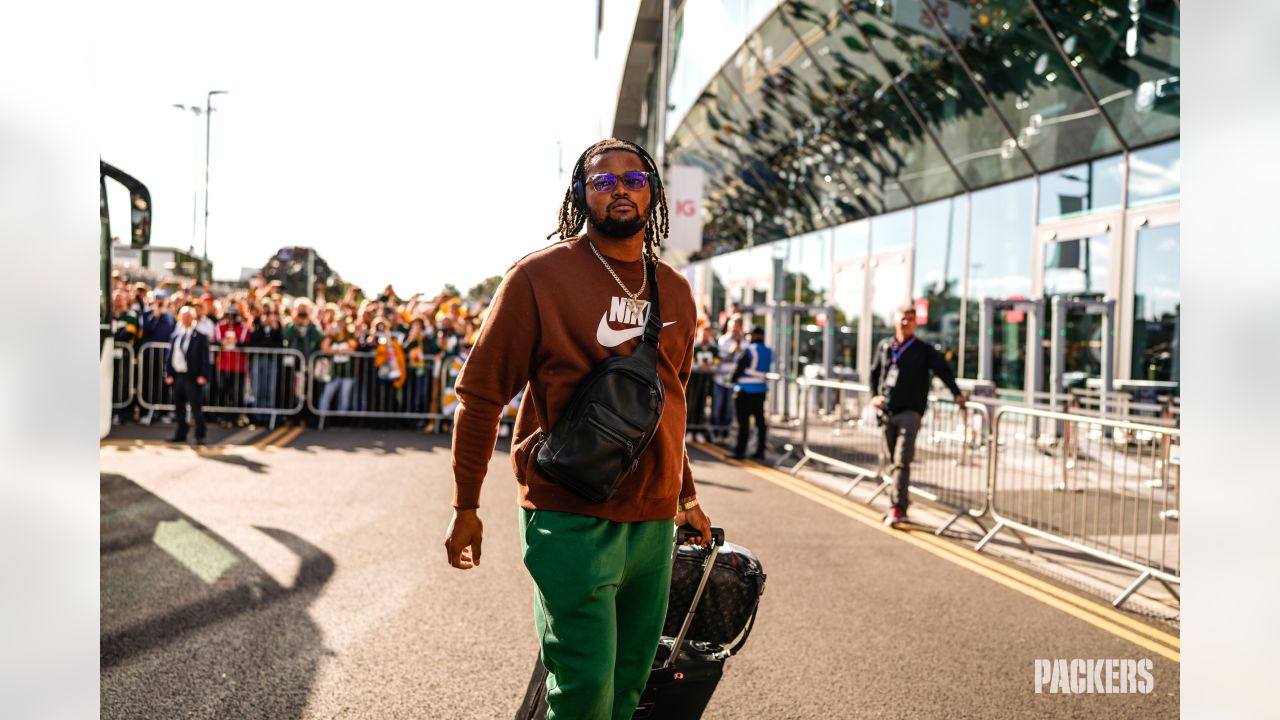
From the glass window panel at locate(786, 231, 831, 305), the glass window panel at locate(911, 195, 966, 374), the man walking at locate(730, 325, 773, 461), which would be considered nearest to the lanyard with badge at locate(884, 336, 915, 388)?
the man walking at locate(730, 325, 773, 461)

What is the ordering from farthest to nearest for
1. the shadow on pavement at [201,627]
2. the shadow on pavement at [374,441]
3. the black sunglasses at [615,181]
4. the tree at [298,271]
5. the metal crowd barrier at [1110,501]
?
the tree at [298,271] → the shadow on pavement at [374,441] → the metal crowd barrier at [1110,501] → the shadow on pavement at [201,627] → the black sunglasses at [615,181]

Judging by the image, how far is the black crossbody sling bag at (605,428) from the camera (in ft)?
8.29

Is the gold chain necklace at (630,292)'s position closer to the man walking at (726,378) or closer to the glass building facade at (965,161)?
the glass building facade at (965,161)

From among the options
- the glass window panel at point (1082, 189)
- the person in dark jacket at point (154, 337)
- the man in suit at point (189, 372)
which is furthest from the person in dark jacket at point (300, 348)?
the glass window panel at point (1082, 189)

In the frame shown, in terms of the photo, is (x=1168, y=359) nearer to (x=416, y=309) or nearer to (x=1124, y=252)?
(x=1124, y=252)

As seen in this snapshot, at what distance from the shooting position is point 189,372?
12.8 metres

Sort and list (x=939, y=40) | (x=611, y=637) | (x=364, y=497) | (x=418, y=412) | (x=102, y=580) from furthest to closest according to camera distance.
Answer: (x=418, y=412)
(x=939, y=40)
(x=364, y=497)
(x=102, y=580)
(x=611, y=637)

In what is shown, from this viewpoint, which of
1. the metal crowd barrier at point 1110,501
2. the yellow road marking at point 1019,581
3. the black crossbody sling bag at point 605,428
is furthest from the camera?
the metal crowd barrier at point 1110,501

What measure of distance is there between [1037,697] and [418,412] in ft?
40.7

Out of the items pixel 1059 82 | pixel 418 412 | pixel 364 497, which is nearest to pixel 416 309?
pixel 418 412

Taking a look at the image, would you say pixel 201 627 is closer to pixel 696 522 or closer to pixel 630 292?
pixel 696 522

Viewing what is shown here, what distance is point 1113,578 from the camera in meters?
6.96

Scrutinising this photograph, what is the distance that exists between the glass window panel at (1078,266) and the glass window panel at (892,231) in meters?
3.87

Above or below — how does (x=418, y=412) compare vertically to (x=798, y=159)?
below
